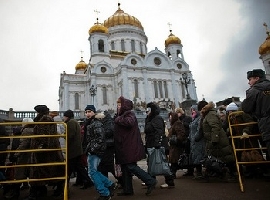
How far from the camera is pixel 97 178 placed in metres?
4.24

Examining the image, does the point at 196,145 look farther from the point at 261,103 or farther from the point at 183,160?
the point at 261,103

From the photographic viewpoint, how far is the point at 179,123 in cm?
602

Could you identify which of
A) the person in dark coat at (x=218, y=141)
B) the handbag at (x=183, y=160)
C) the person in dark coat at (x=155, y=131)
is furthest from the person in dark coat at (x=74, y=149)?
the person in dark coat at (x=218, y=141)

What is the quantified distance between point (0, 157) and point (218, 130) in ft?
15.8

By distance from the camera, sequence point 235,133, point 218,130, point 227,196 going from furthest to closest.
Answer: point 235,133, point 218,130, point 227,196

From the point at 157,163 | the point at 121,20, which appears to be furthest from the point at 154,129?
the point at 121,20

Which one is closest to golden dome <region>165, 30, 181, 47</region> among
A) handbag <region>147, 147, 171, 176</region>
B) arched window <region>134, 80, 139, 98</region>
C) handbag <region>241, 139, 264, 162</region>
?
arched window <region>134, 80, 139, 98</region>

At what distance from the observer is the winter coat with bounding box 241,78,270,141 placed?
143 inches

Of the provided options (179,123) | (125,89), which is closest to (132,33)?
(125,89)

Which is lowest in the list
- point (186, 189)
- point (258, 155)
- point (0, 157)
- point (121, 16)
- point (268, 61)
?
point (186, 189)

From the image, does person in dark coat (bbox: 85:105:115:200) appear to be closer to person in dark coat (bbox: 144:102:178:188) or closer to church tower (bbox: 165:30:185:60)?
person in dark coat (bbox: 144:102:178:188)

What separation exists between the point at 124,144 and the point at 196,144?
2.19 meters

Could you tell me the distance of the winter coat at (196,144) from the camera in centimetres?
559

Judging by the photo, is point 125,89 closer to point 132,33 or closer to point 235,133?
point 132,33
